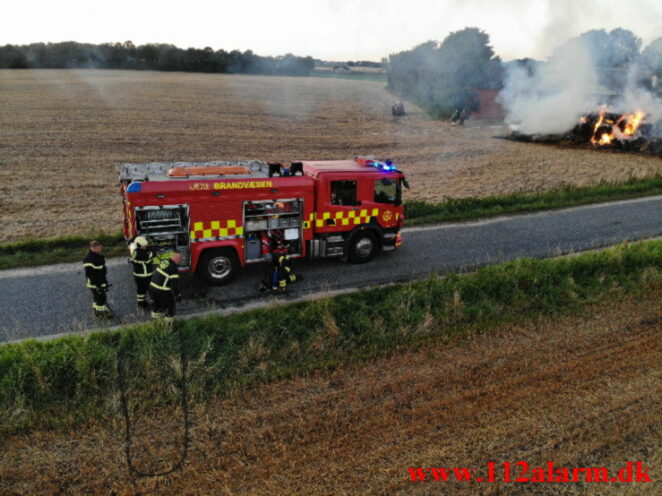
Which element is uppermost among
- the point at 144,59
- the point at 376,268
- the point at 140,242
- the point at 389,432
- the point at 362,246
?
the point at 144,59

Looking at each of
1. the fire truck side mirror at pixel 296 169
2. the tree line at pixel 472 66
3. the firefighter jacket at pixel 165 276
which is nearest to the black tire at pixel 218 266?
the firefighter jacket at pixel 165 276

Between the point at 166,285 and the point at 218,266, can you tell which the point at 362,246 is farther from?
the point at 166,285

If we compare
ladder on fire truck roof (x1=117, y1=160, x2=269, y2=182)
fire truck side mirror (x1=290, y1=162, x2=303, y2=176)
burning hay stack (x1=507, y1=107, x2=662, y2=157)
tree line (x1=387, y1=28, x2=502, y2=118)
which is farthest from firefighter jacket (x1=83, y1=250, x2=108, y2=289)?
tree line (x1=387, y1=28, x2=502, y2=118)

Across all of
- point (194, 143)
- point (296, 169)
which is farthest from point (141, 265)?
point (194, 143)

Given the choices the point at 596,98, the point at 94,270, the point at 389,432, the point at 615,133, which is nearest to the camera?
the point at 389,432

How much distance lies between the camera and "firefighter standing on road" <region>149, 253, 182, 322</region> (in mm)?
8445

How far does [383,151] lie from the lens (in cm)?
2817

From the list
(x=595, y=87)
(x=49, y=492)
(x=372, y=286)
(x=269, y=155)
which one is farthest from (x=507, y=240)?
(x=595, y=87)

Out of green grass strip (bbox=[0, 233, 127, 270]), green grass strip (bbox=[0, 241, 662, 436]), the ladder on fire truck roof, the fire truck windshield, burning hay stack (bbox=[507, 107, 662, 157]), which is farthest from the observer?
burning hay stack (bbox=[507, 107, 662, 157])

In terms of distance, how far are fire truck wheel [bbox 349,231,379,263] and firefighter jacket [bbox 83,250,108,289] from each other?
5.59 meters

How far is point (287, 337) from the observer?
8.51 metres

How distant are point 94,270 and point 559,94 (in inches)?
1199

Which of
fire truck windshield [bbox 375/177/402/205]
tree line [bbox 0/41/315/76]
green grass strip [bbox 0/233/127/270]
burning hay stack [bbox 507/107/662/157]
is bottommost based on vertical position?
green grass strip [bbox 0/233/127/270]

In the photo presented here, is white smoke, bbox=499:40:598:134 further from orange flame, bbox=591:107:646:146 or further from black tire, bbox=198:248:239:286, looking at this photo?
black tire, bbox=198:248:239:286
